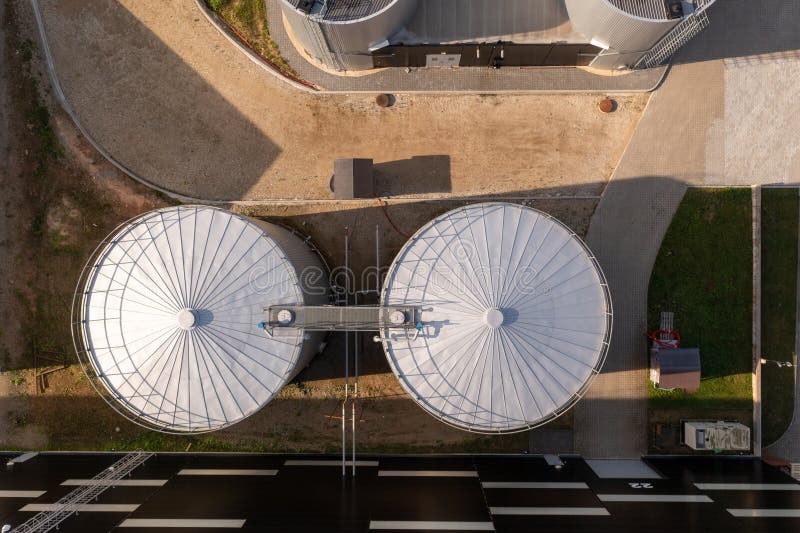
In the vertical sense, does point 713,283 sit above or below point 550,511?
above

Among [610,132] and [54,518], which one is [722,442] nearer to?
[610,132]

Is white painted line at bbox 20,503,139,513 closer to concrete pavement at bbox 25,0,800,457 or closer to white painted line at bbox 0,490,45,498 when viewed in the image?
white painted line at bbox 0,490,45,498

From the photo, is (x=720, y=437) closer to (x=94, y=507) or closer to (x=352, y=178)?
(x=352, y=178)

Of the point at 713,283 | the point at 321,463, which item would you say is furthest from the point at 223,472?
the point at 713,283

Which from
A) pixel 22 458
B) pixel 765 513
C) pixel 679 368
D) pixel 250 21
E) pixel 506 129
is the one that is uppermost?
pixel 250 21

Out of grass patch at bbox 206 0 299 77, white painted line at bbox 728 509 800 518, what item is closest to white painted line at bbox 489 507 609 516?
white painted line at bbox 728 509 800 518

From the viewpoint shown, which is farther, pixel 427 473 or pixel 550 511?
pixel 427 473

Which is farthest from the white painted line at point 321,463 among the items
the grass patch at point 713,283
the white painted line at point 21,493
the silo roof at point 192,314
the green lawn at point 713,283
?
the grass patch at point 713,283

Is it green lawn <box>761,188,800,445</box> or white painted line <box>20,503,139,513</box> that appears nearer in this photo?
white painted line <box>20,503,139,513</box>
